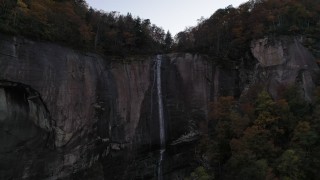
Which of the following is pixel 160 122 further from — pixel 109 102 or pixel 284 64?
pixel 284 64

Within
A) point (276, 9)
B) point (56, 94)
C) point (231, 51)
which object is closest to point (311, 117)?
point (231, 51)

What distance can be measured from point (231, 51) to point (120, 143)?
16.6 meters

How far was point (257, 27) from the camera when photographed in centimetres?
3922

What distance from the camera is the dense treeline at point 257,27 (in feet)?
128

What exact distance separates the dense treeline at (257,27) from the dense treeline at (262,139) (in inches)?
256

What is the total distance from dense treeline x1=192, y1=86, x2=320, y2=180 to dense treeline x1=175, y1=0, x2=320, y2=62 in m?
6.51

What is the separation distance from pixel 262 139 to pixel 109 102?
44.6 feet

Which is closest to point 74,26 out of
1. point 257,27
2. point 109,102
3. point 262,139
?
point 109,102

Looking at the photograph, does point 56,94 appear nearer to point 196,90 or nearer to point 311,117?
point 196,90

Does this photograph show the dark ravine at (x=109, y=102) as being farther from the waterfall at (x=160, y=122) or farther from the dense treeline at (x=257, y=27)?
the dense treeline at (x=257, y=27)

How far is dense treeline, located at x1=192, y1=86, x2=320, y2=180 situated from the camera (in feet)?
85.8

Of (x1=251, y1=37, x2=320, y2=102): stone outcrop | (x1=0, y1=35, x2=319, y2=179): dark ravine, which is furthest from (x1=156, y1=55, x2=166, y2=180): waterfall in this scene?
(x1=251, y1=37, x2=320, y2=102): stone outcrop

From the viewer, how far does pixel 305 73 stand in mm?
36125

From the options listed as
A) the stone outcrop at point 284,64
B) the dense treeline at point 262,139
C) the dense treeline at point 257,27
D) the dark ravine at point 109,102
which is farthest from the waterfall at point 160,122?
the stone outcrop at point 284,64
